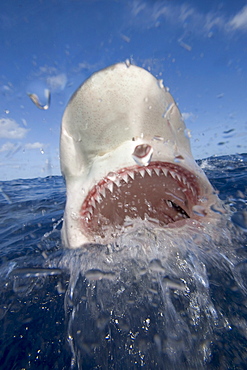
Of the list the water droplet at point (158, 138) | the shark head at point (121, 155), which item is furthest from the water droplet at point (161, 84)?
the water droplet at point (158, 138)

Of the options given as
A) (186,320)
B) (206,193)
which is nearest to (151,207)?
(206,193)

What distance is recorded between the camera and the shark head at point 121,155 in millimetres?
1415

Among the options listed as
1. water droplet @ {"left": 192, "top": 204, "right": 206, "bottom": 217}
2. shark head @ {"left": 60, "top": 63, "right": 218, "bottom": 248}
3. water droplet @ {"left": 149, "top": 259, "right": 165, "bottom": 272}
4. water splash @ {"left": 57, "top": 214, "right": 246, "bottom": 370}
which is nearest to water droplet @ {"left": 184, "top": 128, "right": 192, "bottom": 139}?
shark head @ {"left": 60, "top": 63, "right": 218, "bottom": 248}

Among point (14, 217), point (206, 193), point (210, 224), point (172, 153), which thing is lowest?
point (14, 217)

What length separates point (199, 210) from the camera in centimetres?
153

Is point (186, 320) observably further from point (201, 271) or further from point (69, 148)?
point (69, 148)

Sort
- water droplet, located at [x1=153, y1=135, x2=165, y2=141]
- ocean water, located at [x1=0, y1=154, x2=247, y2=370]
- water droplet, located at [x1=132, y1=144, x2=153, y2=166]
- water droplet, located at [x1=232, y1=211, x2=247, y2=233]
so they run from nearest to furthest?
ocean water, located at [x1=0, y1=154, x2=247, y2=370] < water droplet, located at [x1=132, y1=144, x2=153, y2=166] < water droplet, located at [x1=153, y1=135, x2=165, y2=141] < water droplet, located at [x1=232, y1=211, x2=247, y2=233]

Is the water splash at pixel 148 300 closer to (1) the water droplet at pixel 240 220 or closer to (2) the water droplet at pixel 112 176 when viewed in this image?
(1) the water droplet at pixel 240 220

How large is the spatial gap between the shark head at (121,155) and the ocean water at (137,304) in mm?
160

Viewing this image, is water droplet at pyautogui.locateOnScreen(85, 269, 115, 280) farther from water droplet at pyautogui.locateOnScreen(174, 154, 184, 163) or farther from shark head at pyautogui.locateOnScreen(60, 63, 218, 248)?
water droplet at pyautogui.locateOnScreen(174, 154, 184, 163)

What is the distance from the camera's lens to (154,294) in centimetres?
128

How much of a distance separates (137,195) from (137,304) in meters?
0.69

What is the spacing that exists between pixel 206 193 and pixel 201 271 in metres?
0.49

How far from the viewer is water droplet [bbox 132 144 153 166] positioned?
4.48 feet
